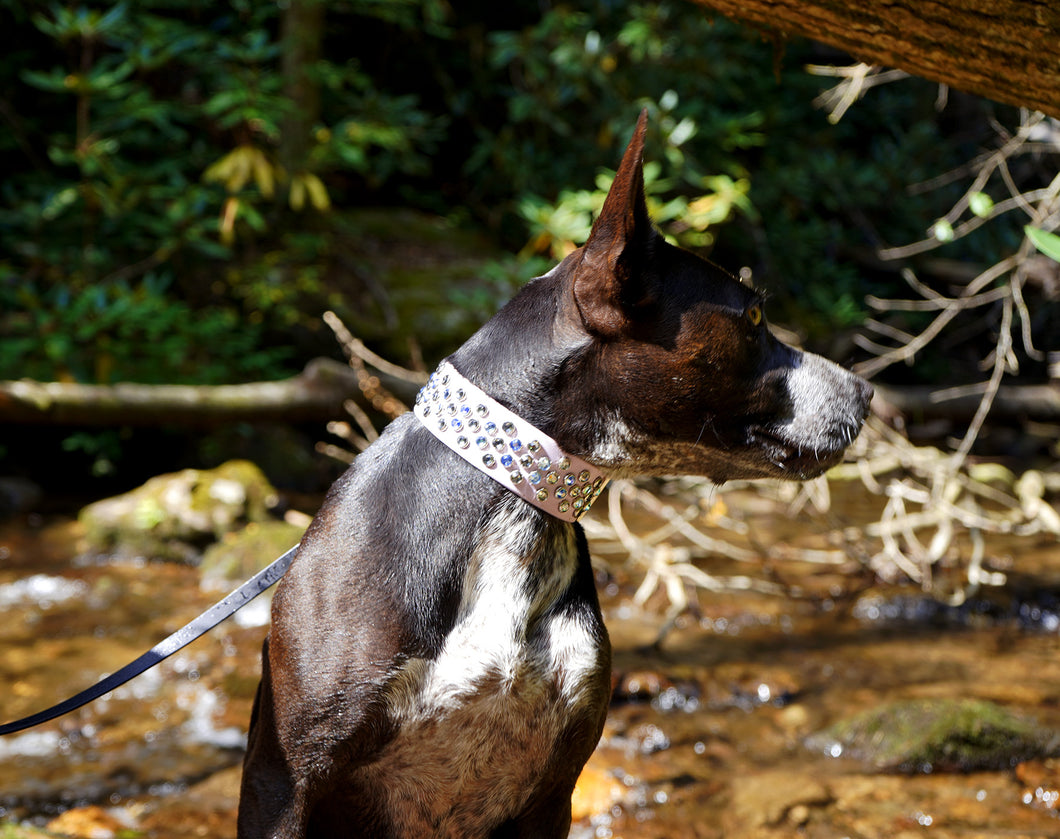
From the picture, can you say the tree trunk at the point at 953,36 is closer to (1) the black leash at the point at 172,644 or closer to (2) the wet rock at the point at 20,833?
(1) the black leash at the point at 172,644

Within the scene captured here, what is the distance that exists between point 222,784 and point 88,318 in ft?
14.2

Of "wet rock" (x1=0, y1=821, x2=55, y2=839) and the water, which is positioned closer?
"wet rock" (x1=0, y1=821, x2=55, y2=839)

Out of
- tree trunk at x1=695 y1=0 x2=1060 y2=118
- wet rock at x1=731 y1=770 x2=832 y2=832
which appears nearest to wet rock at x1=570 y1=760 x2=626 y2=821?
wet rock at x1=731 y1=770 x2=832 y2=832

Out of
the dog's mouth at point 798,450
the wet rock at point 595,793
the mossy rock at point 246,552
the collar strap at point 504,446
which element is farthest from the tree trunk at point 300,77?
the dog's mouth at point 798,450

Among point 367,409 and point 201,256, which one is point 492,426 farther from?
point 201,256

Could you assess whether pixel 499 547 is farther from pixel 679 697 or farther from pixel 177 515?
pixel 177 515

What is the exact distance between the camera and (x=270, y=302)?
7.37 meters

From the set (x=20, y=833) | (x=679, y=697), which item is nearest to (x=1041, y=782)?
(x=679, y=697)

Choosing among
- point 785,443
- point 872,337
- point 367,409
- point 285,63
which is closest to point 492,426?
point 785,443

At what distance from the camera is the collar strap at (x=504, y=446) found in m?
1.68

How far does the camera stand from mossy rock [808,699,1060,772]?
3445 mm

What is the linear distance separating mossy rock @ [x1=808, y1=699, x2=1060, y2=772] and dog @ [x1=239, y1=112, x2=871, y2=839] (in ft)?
7.07

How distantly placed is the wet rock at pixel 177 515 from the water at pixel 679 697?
18 cm

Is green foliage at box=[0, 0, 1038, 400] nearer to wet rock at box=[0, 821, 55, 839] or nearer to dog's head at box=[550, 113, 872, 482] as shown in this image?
wet rock at box=[0, 821, 55, 839]
